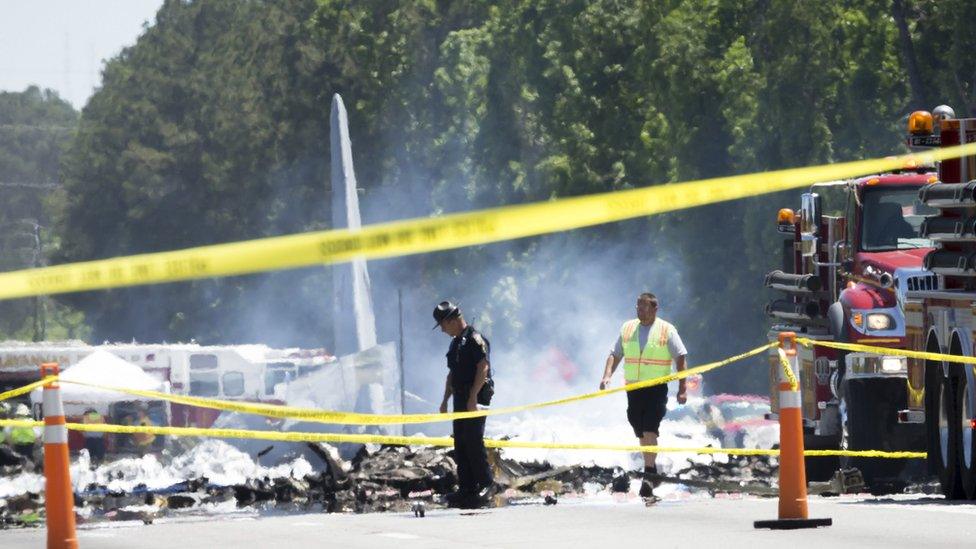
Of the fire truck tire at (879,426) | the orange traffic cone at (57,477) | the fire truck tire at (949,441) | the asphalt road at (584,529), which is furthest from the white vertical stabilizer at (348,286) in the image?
the orange traffic cone at (57,477)

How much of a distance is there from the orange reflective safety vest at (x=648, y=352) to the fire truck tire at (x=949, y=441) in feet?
12.9

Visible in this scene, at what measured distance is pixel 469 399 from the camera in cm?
1848

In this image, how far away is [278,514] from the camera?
65.7ft

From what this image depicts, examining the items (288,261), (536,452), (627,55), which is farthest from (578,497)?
(627,55)

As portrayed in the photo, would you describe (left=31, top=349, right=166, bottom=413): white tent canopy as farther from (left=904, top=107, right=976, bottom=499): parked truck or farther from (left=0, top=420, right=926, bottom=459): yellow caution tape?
(left=904, top=107, right=976, bottom=499): parked truck

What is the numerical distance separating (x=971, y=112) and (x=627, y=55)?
19144 mm

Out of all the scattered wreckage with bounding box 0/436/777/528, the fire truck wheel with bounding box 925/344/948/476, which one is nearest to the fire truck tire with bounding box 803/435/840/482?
the scattered wreckage with bounding box 0/436/777/528

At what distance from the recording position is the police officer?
60.5 ft

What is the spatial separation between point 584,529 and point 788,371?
5.75 feet

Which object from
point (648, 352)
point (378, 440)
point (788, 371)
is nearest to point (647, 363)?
point (648, 352)

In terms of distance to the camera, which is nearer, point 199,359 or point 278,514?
point 278,514

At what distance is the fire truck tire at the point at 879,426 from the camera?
19500 millimetres

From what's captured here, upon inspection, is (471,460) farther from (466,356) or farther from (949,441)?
(949,441)

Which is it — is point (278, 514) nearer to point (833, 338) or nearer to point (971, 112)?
point (833, 338)
